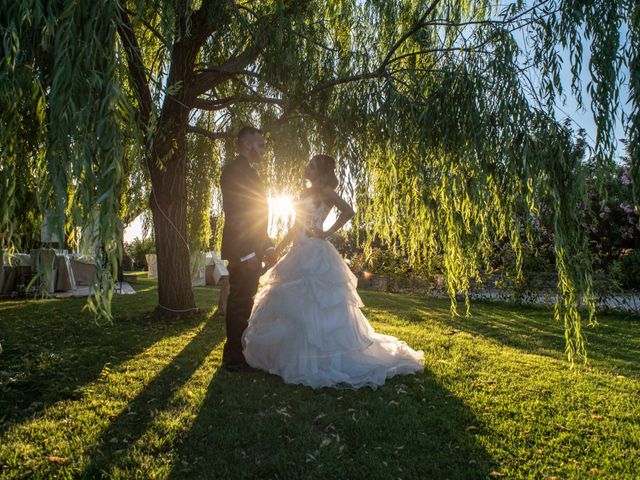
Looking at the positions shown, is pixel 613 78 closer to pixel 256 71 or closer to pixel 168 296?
pixel 256 71

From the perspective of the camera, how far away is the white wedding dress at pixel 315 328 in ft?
11.0

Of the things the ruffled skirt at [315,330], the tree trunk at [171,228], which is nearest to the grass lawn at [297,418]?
the ruffled skirt at [315,330]

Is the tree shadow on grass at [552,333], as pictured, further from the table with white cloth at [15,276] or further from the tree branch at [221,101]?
the table with white cloth at [15,276]

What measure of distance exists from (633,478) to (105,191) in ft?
9.69

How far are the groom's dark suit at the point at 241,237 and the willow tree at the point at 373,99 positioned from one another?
80 cm

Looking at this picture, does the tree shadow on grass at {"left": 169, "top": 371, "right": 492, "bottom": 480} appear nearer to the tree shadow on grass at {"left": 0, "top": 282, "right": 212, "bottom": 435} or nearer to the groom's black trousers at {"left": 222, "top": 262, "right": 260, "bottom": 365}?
the groom's black trousers at {"left": 222, "top": 262, "right": 260, "bottom": 365}

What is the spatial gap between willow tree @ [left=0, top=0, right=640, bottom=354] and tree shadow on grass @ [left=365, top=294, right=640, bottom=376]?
165cm

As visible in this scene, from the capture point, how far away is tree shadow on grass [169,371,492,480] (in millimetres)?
2123

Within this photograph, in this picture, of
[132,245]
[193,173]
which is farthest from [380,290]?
[132,245]

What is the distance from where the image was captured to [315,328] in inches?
135

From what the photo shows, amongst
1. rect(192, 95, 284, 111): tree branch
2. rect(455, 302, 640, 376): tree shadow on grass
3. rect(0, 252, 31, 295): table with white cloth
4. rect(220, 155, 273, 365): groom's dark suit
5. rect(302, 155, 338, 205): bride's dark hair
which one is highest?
rect(192, 95, 284, 111): tree branch

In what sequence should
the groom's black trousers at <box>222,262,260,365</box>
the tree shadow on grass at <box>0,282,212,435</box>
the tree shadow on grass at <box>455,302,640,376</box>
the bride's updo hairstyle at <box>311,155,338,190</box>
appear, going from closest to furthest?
1. the tree shadow on grass at <box>0,282,212,435</box>
2. the groom's black trousers at <box>222,262,260,365</box>
3. the bride's updo hairstyle at <box>311,155,338,190</box>
4. the tree shadow on grass at <box>455,302,640,376</box>

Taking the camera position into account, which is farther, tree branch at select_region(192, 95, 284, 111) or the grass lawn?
tree branch at select_region(192, 95, 284, 111)

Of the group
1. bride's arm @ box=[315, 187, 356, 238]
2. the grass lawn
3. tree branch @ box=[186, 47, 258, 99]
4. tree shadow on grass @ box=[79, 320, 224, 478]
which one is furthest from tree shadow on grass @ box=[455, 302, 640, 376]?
tree branch @ box=[186, 47, 258, 99]
